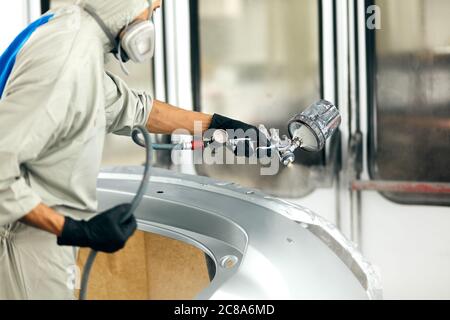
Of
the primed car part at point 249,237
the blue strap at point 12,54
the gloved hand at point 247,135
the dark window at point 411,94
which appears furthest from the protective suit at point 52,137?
the dark window at point 411,94

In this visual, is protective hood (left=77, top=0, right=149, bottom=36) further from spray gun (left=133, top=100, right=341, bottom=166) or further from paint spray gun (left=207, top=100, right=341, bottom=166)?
paint spray gun (left=207, top=100, right=341, bottom=166)

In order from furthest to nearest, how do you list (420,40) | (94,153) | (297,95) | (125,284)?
1. (297,95)
2. (420,40)
3. (125,284)
4. (94,153)

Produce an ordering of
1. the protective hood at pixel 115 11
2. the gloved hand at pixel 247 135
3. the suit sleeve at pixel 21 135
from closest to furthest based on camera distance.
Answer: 1. the suit sleeve at pixel 21 135
2. the protective hood at pixel 115 11
3. the gloved hand at pixel 247 135

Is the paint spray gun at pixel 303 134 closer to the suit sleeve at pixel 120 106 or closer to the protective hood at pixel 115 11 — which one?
the suit sleeve at pixel 120 106

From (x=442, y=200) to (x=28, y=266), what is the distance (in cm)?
254

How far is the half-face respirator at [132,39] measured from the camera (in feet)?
6.03

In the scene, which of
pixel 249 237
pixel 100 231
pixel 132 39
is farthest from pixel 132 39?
pixel 249 237

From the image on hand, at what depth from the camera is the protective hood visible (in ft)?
5.99

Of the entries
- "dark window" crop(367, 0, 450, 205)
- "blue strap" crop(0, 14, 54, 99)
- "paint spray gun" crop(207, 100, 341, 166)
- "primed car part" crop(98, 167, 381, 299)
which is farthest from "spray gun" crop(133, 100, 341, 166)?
"dark window" crop(367, 0, 450, 205)

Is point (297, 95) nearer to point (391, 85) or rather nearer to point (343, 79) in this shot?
point (343, 79)

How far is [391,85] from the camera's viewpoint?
12.5ft

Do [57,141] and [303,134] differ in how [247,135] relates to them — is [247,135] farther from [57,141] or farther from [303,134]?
[57,141]

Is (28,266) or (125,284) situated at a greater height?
(28,266)
